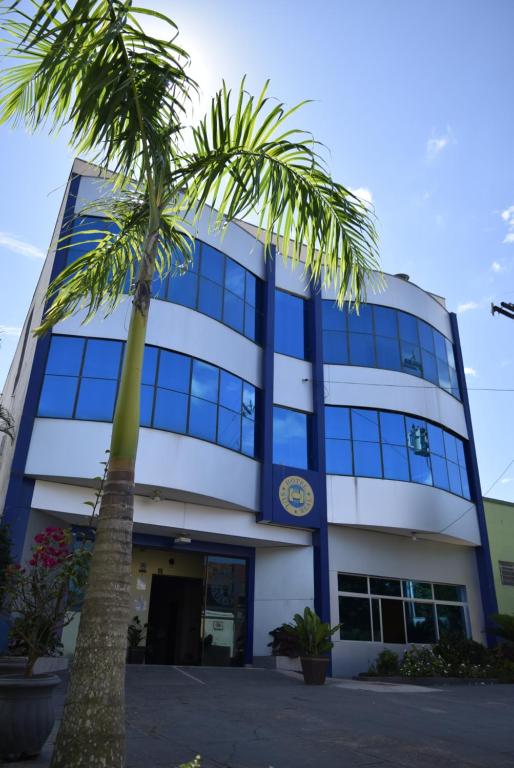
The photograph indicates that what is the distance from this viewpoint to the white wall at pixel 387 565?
58.0 feet

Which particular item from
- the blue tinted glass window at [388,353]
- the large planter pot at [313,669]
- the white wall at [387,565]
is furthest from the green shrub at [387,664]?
the blue tinted glass window at [388,353]

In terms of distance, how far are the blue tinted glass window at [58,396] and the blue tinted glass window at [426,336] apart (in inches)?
506

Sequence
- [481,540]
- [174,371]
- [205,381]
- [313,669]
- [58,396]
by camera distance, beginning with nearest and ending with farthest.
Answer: [313,669], [58,396], [174,371], [205,381], [481,540]

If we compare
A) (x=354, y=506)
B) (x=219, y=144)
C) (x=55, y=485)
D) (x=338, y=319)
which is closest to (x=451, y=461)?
(x=354, y=506)

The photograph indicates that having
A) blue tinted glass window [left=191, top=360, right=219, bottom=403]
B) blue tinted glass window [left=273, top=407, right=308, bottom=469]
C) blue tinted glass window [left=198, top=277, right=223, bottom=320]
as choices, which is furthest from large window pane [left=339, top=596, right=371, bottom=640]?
blue tinted glass window [left=198, top=277, right=223, bottom=320]

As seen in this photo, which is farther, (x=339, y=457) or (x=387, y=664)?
(x=339, y=457)

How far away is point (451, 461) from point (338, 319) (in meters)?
6.53

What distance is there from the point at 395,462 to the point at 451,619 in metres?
6.20

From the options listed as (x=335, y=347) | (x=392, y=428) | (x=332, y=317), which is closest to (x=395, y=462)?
(x=392, y=428)

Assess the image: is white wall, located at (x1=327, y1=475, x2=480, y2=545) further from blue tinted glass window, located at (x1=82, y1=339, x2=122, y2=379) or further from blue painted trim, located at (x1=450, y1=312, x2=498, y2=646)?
blue tinted glass window, located at (x1=82, y1=339, x2=122, y2=379)

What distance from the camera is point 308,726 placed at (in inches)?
309

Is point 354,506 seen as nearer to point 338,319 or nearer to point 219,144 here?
point 338,319

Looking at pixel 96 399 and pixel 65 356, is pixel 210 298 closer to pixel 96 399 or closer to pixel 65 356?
pixel 65 356

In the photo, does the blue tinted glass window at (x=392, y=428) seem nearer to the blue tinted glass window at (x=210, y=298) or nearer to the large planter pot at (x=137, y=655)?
the blue tinted glass window at (x=210, y=298)
